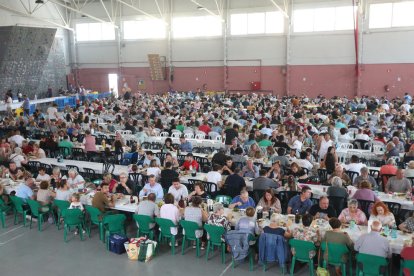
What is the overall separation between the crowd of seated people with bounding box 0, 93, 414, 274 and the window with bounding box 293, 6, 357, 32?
6.31m

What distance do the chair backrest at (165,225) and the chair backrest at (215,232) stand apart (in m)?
0.75

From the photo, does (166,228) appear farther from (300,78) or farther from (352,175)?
(300,78)

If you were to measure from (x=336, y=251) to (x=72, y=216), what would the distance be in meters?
5.11

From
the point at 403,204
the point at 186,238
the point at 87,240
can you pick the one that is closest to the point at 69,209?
the point at 87,240

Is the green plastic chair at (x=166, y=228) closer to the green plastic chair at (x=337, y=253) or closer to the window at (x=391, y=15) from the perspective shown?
the green plastic chair at (x=337, y=253)

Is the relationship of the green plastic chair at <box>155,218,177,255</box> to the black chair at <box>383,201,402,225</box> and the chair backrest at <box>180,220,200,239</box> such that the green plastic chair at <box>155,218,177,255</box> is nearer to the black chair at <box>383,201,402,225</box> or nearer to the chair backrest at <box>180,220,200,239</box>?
the chair backrest at <box>180,220,200,239</box>

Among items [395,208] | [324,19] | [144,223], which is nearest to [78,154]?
[144,223]

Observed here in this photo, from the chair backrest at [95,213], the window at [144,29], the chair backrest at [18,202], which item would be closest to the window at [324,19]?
the window at [144,29]

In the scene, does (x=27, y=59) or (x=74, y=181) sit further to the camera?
(x=27, y=59)

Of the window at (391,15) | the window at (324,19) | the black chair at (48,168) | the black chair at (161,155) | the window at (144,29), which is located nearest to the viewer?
the black chair at (48,168)

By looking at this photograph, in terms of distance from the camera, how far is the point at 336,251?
6.45 m

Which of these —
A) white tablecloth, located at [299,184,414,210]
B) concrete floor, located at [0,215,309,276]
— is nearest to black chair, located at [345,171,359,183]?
white tablecloth, located at [299,184,414,210]

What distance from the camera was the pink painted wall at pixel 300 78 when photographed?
24.5 meters

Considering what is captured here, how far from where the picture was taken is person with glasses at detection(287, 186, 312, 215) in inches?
316
